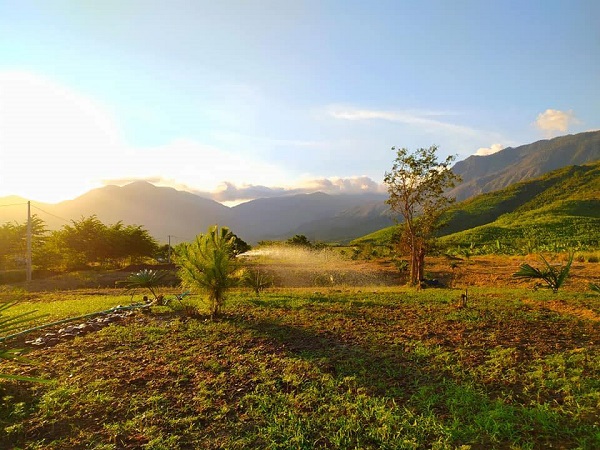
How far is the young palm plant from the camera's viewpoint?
10281 mm

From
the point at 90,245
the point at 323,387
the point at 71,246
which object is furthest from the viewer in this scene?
the point at 90,245

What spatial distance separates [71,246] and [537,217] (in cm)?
7236

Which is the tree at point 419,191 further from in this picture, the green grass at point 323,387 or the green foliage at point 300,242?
the green foliage at point 300,242

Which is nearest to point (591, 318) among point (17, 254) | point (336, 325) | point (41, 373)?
point (336, 325)

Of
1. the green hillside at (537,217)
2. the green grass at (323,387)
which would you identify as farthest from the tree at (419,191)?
the green grass at (323,387)

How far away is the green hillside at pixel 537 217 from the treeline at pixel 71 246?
3507 cm

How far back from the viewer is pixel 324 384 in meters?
5.81

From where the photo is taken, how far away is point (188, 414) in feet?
16.8

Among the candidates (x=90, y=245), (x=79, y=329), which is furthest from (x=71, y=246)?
(x=79, y=329)

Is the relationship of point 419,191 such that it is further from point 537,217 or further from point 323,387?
point 537,217

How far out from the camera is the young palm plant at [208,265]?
1028 cm

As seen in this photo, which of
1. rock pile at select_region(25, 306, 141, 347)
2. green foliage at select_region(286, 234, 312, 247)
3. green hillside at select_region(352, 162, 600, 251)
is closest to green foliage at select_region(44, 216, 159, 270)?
green foliage at select_region(286, 234, 312, 247)

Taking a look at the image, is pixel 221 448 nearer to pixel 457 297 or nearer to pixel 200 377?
pixel 200 377

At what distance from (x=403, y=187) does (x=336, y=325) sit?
12.3 m
